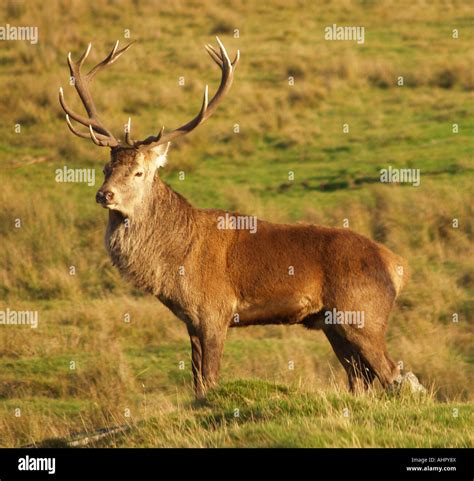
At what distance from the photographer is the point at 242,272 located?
11875 mm

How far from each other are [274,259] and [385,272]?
0.96 meters

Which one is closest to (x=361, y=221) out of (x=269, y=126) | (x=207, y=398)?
(x=269, y=126)

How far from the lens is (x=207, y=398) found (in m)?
11.1
